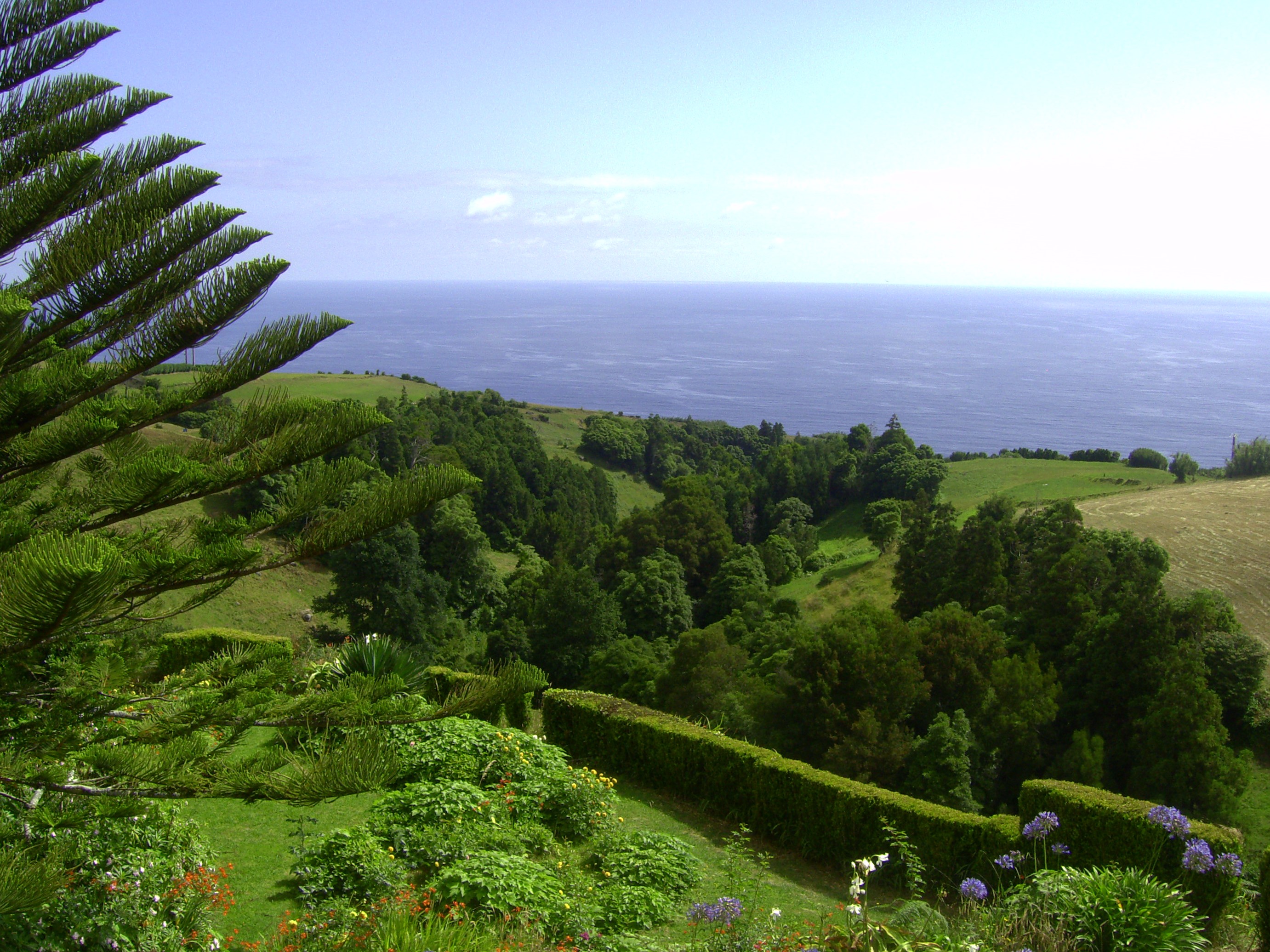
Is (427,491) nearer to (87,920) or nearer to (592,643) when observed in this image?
(87,920)

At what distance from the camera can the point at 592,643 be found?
27.5 metres

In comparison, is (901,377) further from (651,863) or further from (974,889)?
(974,889)

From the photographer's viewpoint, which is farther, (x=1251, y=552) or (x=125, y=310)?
(x=1251, y=552)

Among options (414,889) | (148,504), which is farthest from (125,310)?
(414,889)

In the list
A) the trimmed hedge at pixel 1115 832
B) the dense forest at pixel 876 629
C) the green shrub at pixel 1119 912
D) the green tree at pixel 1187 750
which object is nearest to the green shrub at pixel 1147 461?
the dense forest at pixel 876 629

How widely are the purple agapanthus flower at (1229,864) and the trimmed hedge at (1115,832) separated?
76 centimetres

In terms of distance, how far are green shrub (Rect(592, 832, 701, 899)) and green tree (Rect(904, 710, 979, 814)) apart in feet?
27.0

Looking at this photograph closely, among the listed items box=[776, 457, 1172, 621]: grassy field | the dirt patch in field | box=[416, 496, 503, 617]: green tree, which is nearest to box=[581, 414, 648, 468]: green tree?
box=[776, 457, 1172, 621]: grassy field

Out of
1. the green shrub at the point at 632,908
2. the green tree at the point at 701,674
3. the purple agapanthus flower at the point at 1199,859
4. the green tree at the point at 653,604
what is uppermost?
the purple agapanthus flower at the point at 1199,859

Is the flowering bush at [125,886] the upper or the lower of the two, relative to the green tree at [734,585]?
upper

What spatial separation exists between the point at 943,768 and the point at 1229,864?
9.07 metres

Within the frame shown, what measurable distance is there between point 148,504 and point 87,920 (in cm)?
234

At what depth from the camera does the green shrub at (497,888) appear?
5465 mm

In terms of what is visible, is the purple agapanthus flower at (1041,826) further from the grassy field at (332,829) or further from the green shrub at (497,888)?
the green shrub at (497,888)
